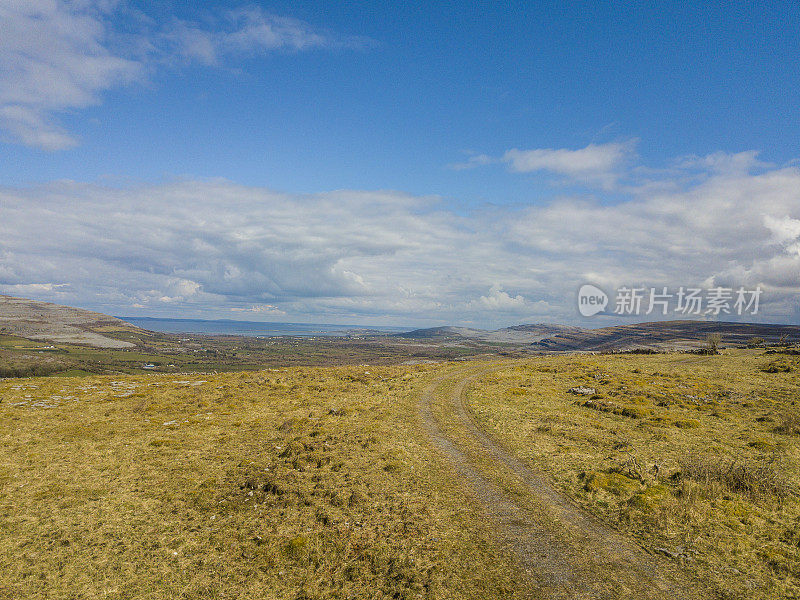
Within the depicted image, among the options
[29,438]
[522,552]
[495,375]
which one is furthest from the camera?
[495,375]

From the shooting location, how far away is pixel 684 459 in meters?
19.5

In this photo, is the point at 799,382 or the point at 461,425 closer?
the point at 461,425

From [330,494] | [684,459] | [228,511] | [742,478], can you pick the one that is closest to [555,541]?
[330,494]

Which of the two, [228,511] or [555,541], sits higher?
[555,541]

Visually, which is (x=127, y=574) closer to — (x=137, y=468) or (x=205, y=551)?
(x=205, y=551)

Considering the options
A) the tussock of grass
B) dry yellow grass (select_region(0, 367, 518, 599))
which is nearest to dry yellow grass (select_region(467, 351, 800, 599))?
the tussock of grass

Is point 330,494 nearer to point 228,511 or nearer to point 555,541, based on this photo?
point 228,511

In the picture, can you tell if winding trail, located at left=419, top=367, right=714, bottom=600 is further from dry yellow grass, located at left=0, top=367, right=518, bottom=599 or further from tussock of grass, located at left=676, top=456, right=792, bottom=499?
tussock of grass, located at left=676, top=456, right=792, bottom=499

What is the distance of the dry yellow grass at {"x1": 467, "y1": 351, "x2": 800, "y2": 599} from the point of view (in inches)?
464

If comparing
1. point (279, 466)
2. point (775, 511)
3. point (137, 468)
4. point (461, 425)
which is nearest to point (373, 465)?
point (279, 466)

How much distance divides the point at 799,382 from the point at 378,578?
200 feet

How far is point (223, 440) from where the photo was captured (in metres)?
21.9

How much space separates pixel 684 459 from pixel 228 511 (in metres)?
23.3

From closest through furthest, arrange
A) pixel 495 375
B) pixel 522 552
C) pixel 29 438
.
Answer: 1. pixel 522 552
2. pixel 29 438
3. pixel 495 375
